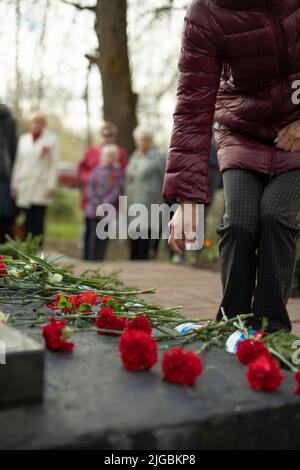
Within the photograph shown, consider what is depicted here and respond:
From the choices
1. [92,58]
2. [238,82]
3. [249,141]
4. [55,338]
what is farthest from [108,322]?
[92,58]

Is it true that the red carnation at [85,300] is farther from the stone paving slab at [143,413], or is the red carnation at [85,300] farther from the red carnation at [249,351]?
the red carnation at [249,351]

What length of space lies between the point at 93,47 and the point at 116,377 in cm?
1005

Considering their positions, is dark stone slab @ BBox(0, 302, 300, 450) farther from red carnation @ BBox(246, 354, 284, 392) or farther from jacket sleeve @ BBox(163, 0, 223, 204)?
jacket sleeve @ BBox(163, 0, 223, 204)

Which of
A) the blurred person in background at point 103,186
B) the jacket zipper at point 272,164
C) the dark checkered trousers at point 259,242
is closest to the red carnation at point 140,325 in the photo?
the dark checkered trousers at point 259,242

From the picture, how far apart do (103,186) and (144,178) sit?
487 mm

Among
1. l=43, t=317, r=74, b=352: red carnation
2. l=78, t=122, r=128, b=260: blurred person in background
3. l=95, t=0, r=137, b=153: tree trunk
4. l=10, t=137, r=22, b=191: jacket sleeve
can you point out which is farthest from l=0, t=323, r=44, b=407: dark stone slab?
l=95, t=0, r=137, b=153: tree trunk

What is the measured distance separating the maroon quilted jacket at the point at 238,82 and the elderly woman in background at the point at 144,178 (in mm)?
4849

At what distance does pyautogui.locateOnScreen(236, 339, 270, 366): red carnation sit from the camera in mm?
2197

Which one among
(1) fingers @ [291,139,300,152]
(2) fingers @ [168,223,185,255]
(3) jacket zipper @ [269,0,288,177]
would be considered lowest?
(2) fingers @ [168,223,185,255]

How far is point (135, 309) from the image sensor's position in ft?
9.37

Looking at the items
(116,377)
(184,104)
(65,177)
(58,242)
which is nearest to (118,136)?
(58,242)

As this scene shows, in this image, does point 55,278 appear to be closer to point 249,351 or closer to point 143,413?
point 249,351

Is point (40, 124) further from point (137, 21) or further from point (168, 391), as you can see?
point (168, 391)

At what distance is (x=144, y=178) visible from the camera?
7773 millimetres
